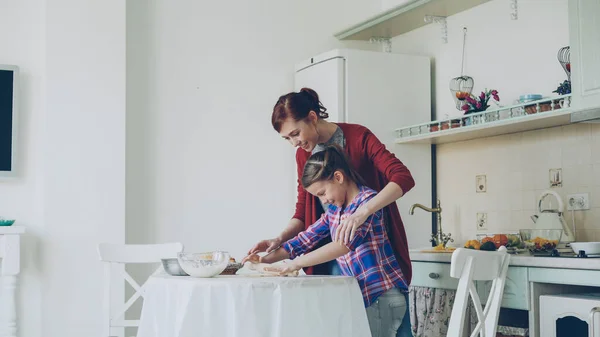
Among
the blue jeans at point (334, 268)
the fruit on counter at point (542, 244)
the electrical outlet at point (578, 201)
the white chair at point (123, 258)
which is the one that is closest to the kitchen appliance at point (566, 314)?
the fruit on counter at point (542, 244)

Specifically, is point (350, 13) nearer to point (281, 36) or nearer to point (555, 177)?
point (281, 36)

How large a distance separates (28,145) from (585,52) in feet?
9.01

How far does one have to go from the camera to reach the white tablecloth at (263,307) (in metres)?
2.25

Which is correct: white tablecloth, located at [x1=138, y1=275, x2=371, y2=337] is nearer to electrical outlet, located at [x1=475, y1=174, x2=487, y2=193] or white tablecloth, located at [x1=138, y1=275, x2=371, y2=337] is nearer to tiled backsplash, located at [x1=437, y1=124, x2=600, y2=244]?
tiled backsplash, located at [x1=437, y1=124, x2=600, y2=244]

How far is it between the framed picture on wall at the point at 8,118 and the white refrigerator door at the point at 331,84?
1618mm

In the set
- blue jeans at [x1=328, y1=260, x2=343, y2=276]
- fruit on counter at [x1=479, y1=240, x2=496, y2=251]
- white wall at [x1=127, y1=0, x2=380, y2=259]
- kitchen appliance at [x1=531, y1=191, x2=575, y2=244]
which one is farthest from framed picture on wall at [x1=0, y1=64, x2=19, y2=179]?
kitchen appliance at [x1=531, y1=191, x2=575, y2=244]

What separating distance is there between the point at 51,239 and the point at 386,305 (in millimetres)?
2134

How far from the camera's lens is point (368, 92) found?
4473 millimetres

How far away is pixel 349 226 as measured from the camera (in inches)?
96.9

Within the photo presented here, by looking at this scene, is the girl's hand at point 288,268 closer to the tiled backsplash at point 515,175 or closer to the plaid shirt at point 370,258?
the plaid shirt at point 370,258

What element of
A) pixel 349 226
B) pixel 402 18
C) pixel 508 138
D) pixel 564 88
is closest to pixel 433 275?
pixel 508 138

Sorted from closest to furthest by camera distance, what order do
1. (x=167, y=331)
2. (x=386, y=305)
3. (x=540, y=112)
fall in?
(x=167, y=331)
(x=386, y=305)
(x=540, y=112)

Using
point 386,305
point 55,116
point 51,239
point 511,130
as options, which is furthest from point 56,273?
point 511,130

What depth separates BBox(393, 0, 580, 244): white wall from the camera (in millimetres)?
3729
